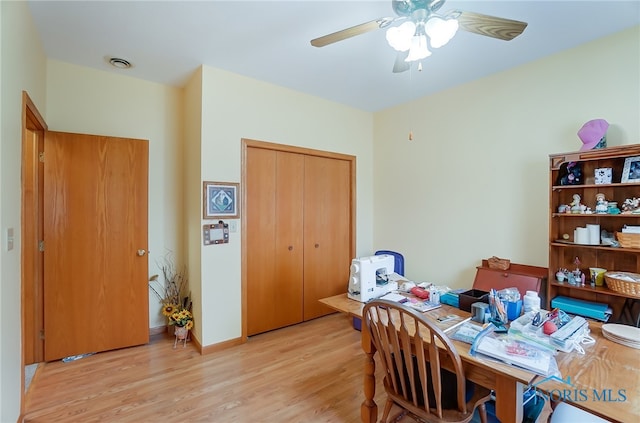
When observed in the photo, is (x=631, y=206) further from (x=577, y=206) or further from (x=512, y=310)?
(x=512, y=310)

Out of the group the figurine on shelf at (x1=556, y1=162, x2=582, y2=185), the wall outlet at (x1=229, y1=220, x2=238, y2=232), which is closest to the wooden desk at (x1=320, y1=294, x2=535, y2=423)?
the figurine on shelf at (x1=556, y1=162, x2=582, y2=185)

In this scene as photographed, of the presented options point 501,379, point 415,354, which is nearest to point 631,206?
point 501,379

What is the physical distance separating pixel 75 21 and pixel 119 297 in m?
2.21

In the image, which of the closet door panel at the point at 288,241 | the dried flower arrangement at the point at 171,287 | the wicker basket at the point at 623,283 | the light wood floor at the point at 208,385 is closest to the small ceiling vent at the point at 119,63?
the closet door panel at the point at 288,241

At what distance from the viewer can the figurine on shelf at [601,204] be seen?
6.77ft

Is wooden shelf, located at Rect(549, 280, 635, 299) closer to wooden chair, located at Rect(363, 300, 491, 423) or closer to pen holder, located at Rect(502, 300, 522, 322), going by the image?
pen holder, located at Rect(502, 300, 522, 322)

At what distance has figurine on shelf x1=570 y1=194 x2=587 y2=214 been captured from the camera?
2167 mm

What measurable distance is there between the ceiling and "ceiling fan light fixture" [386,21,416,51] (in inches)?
19.3

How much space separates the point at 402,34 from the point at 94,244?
2.92m

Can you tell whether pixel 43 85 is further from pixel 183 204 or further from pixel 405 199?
pixel 405 199

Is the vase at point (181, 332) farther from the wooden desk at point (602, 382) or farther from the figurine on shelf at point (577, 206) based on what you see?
the figurine on shelf at point (577, 206)

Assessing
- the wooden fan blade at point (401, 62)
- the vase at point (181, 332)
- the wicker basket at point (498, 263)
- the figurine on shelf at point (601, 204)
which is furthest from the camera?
the vase at point (181, 332)

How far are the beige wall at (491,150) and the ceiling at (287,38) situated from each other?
0.65 feet

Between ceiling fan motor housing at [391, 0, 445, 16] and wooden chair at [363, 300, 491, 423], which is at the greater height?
ceiling fan motor housing at [391, 0, 445, 16]
